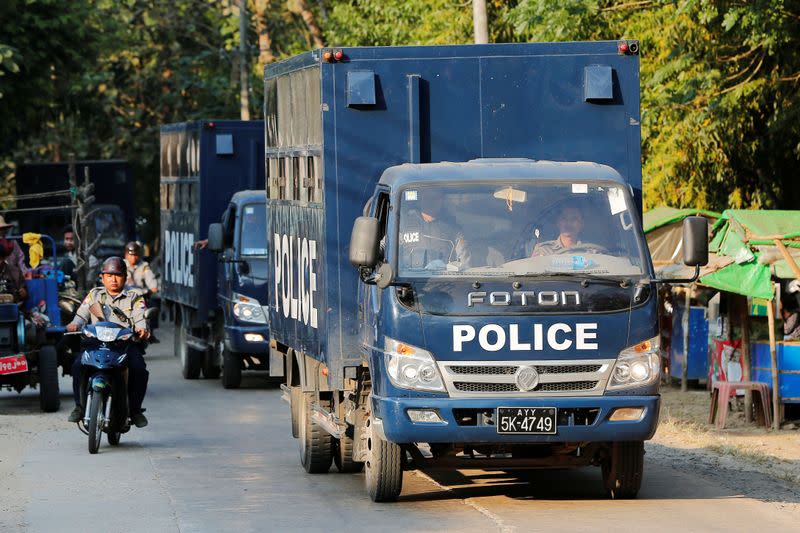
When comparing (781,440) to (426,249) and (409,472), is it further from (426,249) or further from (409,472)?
(426,249)

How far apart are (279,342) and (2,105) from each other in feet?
65.8

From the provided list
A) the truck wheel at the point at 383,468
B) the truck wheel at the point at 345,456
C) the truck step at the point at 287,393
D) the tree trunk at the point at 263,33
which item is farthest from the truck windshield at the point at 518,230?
the tree trunk at the point at 263,33

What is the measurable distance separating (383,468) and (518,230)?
5.87 feet

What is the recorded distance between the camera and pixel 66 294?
72.5 feet

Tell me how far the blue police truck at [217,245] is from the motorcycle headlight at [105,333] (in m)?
5.65

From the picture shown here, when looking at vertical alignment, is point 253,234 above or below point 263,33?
below

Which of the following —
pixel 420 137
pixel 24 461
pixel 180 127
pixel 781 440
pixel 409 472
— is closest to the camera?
pixel 420 137

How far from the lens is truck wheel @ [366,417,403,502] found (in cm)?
1091

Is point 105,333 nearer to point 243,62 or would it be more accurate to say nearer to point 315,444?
point 315,444

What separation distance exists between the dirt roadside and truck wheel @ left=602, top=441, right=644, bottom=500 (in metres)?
2.00

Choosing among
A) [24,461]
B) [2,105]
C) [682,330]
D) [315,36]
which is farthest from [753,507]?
[315,36]

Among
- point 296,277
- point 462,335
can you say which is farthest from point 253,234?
point 462,335

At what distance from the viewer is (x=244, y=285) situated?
2095cm

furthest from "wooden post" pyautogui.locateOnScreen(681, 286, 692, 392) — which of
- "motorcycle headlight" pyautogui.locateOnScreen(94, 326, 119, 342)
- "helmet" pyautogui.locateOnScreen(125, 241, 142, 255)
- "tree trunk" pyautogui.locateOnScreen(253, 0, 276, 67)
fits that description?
"tree trunk" pyautogui.locateOnScreen(253, 0, 276, 67)
